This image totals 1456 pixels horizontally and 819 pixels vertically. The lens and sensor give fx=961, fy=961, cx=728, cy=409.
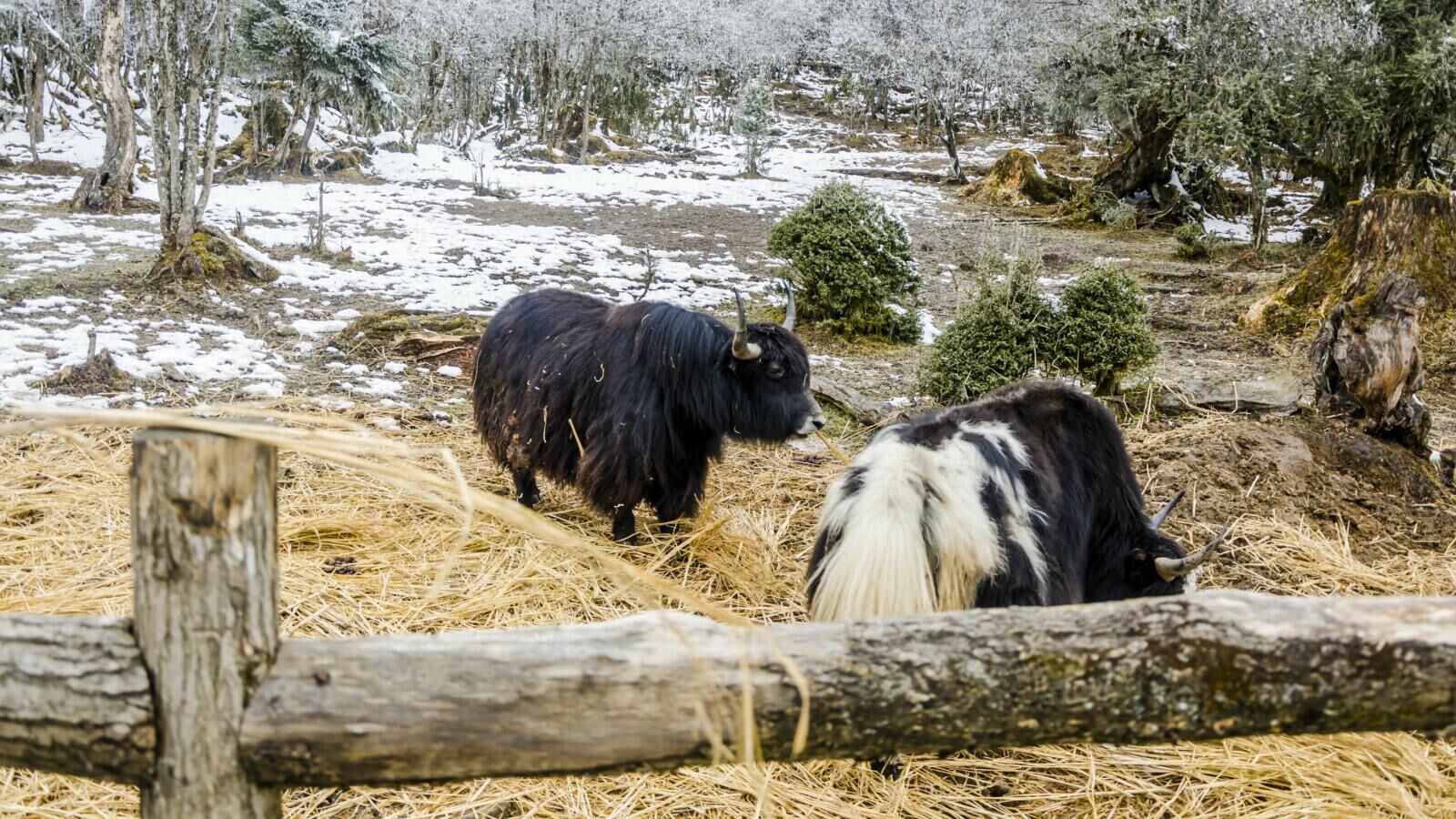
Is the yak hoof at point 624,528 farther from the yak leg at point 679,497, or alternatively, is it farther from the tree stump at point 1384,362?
the tree stump at point 1384,362

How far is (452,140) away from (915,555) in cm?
2816

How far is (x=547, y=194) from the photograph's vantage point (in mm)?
18547

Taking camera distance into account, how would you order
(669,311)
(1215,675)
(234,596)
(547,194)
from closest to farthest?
(234,596) < (1215,675) < (669,311) < (547,194)

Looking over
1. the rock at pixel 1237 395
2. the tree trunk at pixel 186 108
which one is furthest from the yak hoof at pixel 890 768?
the tree trunk at pixel 186 108

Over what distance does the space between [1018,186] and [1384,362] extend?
1698 centimetres

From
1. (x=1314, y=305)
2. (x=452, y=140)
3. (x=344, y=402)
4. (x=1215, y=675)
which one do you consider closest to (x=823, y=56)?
(x=452, y=140)

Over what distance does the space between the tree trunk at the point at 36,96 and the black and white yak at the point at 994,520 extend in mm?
22132

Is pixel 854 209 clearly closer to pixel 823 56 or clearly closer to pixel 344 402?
pixel 344 402

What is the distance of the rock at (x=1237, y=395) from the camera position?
6.14 metres

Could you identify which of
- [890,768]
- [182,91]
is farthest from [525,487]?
[182,91]

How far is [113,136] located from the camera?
14078 millimetres

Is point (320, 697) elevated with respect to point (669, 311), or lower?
lower

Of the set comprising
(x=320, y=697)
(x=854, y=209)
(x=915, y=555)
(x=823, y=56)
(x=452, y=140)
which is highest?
(x=823, y=56)

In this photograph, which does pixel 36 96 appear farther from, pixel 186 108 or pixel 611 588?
pixel 611 588
